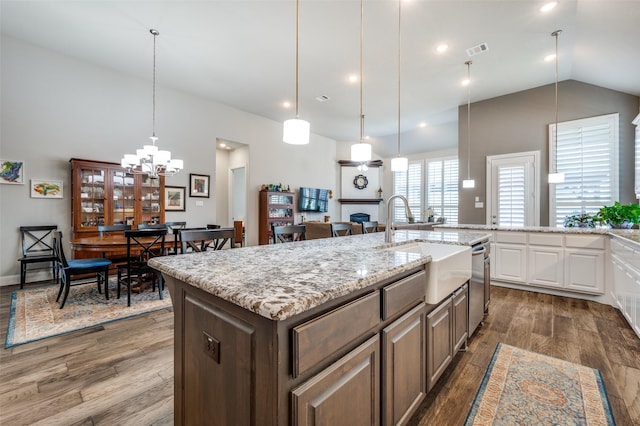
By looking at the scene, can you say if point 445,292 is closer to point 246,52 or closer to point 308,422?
point 308,422

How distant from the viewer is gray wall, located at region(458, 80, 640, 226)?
4.60 metres

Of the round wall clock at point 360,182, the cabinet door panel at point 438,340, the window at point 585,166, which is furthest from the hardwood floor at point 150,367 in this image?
the round wall clock at point 360,182

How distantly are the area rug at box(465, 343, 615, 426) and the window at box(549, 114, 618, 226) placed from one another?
13.3 feet

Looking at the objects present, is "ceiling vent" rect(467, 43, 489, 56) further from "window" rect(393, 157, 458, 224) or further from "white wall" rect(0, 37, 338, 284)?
"white wall" rect(0, 37, 338, 284)

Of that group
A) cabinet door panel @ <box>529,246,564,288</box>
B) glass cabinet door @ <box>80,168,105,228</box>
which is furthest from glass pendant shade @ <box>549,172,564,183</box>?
glass cabinet door @ <box>80,168,105,228</box>

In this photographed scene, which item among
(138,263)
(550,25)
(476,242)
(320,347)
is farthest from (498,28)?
(138,263)

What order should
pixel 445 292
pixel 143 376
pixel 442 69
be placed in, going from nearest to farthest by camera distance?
pixel 445 292 < pixel 143 376 < pixel 442 69

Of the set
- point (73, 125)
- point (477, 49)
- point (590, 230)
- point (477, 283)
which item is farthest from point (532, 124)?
point (73, 125)

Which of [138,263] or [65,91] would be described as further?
[65,91]

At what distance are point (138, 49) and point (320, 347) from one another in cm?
531

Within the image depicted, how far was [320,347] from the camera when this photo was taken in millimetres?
848

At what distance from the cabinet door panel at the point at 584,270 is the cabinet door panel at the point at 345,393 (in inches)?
152

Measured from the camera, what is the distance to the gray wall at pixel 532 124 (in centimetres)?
460

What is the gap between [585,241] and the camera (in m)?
3.44
